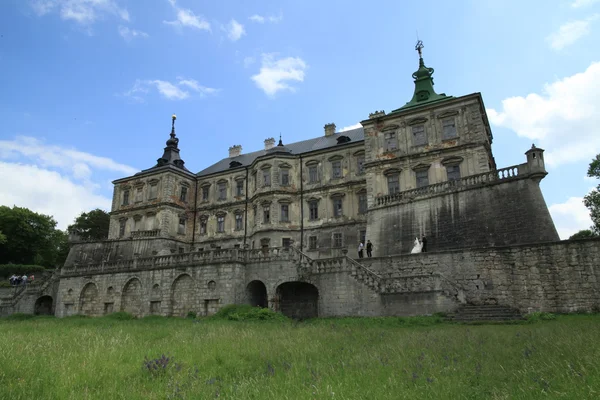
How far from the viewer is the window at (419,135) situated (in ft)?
115

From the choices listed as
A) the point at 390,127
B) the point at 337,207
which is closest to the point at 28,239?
the point at 337,207

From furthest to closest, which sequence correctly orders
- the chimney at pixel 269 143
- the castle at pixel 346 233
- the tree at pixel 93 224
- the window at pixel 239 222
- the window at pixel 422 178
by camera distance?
→ 1. the tree at pixel 93 224
2. the chimney at pixel 269 143
3. the window at pixel 239 222
4. the window at pixel 422 178
5. the castle at pixel 346 233

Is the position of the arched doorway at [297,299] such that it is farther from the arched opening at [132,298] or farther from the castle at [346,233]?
the arched opening at [132,298]

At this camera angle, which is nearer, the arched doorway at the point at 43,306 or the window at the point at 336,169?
the arched doorway at the point at 43,306

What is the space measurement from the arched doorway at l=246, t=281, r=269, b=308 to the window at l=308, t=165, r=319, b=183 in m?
15.5

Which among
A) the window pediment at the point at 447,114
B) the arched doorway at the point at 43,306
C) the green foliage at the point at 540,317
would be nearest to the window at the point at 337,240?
the window pediment at the point at 447,114

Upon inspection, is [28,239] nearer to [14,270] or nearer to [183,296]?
[14,270]

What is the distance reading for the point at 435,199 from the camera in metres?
31.0

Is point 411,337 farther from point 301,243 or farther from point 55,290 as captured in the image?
point 55,290

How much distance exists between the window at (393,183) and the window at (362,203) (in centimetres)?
498

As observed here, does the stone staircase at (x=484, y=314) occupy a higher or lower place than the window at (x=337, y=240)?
lower

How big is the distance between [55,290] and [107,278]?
8.25 metres

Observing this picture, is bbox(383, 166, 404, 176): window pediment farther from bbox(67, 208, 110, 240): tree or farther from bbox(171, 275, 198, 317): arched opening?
bbox(67, 208, 110, 240): tree

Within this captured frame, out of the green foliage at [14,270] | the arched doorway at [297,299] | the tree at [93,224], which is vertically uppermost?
the tree at [93,224]
